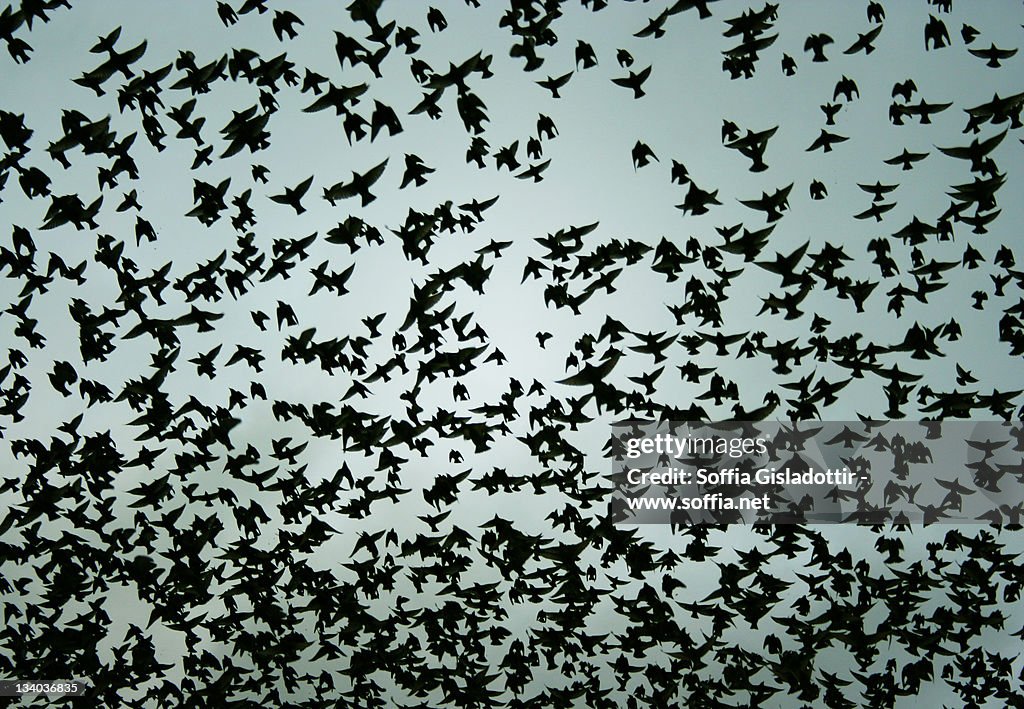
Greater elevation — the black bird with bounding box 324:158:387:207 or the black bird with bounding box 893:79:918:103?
the black bird with bounding box 893:79:918:103

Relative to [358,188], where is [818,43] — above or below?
above

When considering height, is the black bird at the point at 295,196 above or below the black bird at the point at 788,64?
below

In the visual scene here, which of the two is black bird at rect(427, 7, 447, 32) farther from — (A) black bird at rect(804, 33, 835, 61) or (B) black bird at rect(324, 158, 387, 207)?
(A) black bird at rect(804, 33, 835, 61)

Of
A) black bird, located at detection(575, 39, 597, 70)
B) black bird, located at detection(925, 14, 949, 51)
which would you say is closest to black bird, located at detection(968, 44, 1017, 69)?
black bird, located at detection(925, 14, 949, 51)

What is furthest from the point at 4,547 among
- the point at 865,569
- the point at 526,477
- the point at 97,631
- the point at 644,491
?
the point at 865,569

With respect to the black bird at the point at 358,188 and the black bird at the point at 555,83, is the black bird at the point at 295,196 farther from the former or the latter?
the black bird at the point at 555,83

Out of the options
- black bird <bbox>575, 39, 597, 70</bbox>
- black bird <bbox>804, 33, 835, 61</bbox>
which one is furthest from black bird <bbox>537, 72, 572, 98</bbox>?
black bird <bbox>804, 33, 835, 61</bbox>

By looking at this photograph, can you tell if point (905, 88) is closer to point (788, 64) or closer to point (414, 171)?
point (788, 64)

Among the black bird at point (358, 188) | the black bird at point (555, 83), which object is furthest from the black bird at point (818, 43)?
the black bird at point (358, 188)

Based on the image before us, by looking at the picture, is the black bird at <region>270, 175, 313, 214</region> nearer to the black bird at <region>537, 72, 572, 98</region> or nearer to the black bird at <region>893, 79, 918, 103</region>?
the black bird at <region>537, 72, 572, 98</region>

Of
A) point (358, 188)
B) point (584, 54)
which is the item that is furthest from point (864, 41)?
point (358, 188)

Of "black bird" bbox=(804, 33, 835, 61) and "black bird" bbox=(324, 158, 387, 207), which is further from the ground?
"black bird" bbox=(804, 33, 835, 61)

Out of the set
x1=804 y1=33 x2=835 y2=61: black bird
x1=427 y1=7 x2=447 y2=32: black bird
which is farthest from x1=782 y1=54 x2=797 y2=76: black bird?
x1=427 y1=7 x2=447 y2=32: black bird

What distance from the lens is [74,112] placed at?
13.8 metres
